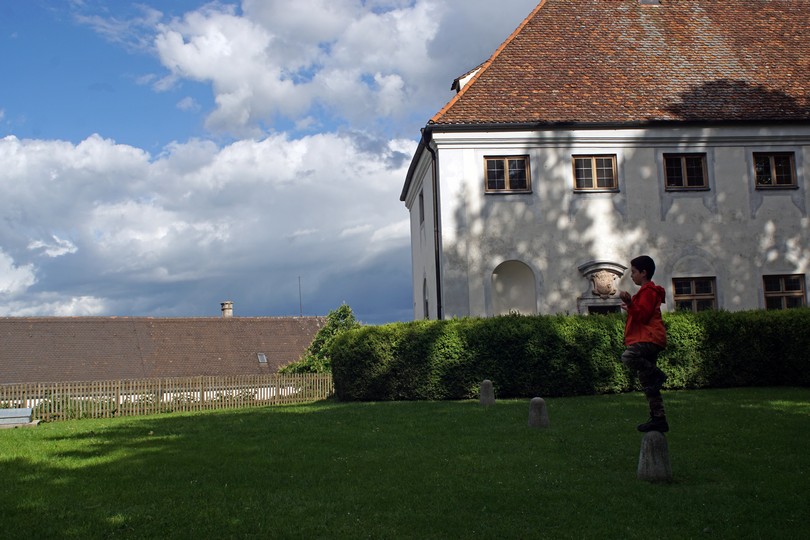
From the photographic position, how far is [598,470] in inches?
352

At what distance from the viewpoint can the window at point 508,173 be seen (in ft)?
76.0

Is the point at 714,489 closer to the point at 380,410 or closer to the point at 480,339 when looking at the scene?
the point at 380,410

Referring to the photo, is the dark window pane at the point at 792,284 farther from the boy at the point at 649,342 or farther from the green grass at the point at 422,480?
the boy at the point at 649,342

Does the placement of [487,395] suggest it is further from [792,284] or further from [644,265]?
[792,284]

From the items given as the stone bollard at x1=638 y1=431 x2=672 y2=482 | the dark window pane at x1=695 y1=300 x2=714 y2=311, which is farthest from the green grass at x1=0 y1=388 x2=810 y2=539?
the dark window pane at x1=695 y1=300 x2=714 y2=311

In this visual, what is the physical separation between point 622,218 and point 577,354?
20.9ft

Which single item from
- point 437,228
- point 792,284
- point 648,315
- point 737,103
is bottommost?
point 648,315

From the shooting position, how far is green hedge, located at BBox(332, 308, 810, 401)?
1853 centimetres

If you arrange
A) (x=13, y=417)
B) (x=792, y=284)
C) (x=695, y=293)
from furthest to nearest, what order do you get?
(x=792, y=284) < (x=695, y=293) < (x=13, y=417)

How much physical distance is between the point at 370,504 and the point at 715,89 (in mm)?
21240

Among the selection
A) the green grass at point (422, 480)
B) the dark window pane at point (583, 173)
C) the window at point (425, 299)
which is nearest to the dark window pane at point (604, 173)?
the dark window pane at point (583, 173)

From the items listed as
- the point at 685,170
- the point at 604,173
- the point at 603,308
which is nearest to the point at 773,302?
the point at 685,170

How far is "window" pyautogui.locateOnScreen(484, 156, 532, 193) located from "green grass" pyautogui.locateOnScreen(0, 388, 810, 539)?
1050 centimetres

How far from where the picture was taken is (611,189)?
2331cm
